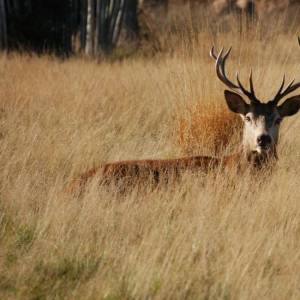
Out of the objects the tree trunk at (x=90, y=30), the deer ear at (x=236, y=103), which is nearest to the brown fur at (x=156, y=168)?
the deer ear at (x=236, y=103)

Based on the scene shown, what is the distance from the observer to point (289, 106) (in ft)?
22.7

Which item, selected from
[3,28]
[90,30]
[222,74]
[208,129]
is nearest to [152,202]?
[222,74]

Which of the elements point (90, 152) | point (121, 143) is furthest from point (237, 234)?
point (121, 143)

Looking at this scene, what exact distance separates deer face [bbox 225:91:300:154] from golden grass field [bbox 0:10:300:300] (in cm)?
32

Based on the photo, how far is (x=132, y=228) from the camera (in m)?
5.31

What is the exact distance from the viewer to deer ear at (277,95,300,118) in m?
6.88

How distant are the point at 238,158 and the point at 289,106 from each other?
0.71 m

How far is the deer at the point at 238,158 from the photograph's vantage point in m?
6.29

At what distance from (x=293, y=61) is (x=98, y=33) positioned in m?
8.24

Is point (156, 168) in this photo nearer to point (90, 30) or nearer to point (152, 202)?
point (152, 202)

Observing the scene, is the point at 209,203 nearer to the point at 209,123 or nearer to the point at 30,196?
the point at 30,196

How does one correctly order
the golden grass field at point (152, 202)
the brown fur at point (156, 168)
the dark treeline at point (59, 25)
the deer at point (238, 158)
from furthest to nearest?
the dark treeline at point (59, 25), the deer at point (238, 158), the brown fur at point (156, 168), the golden grass field at point (152, 202)

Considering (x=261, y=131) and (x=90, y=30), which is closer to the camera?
(x=261, y=131)

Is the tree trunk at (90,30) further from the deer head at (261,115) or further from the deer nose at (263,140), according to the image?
the deer nose at (263,140)
